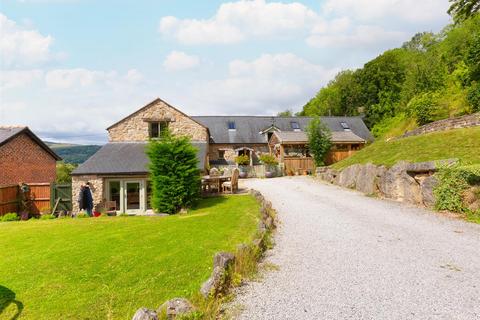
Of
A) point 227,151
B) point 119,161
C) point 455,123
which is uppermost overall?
point 455,123

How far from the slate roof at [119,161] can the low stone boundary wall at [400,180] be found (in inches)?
387

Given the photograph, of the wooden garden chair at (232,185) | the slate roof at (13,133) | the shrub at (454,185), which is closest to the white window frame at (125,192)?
the wooden garden chair at (232,185)

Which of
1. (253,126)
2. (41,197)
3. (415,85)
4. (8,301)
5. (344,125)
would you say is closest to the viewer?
(8,301)

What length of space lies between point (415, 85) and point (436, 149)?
77.7 ft

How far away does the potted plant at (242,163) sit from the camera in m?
29.7

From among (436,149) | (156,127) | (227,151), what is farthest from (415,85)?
(156,127)

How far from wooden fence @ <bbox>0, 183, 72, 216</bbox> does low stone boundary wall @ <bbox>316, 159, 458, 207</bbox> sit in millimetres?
18416

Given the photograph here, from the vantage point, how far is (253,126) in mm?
38281

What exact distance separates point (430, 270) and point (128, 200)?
56.5 ft

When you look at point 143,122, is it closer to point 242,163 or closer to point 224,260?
point 242,163

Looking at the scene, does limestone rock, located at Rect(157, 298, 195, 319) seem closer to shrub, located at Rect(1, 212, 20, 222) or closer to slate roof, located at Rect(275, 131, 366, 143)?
shrub, located at Rect(1, 212, 20, 222)

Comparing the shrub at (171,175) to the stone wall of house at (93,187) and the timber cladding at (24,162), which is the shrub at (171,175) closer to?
the stone wall of house at (93,187)

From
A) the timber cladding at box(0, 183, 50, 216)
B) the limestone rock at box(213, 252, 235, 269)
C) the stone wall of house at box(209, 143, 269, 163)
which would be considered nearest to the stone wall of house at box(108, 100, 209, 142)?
the timber cladding at box(0, 183, 50, 216)

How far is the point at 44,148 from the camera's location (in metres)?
24.4
